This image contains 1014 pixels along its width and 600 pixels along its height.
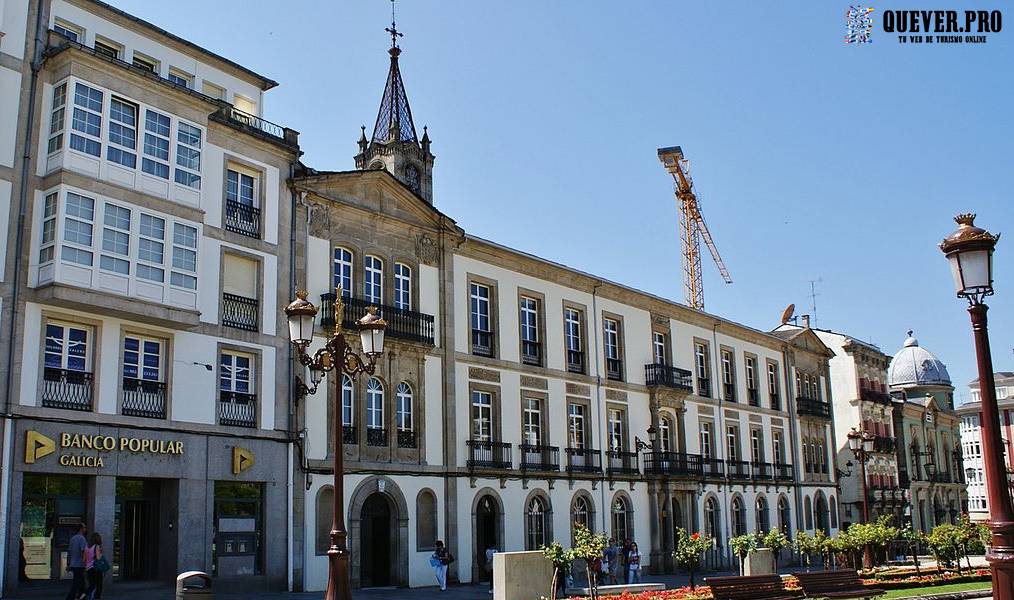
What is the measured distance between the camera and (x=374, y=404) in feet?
97.1

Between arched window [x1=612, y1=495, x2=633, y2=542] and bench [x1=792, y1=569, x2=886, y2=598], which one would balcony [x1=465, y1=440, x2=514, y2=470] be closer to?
arched window [x1=612, y1=495, x2=633, y2=542]

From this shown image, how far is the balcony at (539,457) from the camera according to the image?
34406 mm

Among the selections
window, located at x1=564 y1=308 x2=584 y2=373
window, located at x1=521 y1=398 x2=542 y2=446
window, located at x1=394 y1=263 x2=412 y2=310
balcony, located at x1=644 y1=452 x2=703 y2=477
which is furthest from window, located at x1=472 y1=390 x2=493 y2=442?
balcony, located at x1=644 y1=452 x2=703 y2=477

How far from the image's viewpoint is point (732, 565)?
44.4m

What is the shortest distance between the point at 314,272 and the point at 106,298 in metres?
6.84

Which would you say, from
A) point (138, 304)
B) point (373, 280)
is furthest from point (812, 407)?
point (138, 304)

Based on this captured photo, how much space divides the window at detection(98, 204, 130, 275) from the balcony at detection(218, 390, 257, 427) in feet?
13.8

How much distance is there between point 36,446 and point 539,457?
57.6 feet

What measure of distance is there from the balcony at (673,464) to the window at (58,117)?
25.3m

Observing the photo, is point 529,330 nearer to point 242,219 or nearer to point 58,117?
point 242,219

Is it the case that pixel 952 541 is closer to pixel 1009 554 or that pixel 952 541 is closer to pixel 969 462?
pixel 1009 554

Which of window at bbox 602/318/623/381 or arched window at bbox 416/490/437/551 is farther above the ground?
window at bbox 602/318/623/381

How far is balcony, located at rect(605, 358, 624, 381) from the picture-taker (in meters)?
39.8

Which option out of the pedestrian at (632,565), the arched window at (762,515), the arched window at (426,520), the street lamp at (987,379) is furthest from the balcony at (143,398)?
the arched window at (762,515)
